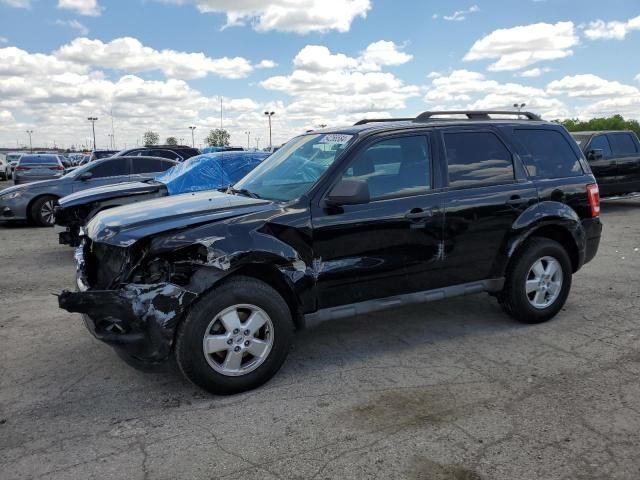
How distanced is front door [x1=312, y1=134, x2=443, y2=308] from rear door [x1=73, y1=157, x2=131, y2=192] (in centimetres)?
851

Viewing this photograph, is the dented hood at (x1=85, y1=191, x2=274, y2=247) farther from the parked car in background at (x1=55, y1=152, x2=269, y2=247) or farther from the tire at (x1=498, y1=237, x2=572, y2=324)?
the parked car in background at (x1=55, y1=152, x2=269, y2=247)

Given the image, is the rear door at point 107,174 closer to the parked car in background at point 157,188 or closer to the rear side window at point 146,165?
the rear side window at point 146,165

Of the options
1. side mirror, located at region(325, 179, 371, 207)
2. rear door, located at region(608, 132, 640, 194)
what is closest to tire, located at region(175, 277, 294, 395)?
side mirror, located at region(325, 179, 371, 207)

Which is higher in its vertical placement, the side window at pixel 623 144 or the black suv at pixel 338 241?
the side window at pixel 623 144

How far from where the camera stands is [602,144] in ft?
43.4

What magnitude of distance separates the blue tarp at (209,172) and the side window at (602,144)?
8156 millimetres

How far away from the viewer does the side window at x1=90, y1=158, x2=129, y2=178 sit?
11609 mm

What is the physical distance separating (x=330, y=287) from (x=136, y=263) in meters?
1.36

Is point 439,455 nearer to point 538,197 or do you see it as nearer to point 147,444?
point 147,444

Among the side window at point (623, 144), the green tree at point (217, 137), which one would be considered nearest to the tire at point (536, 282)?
the side window at point (623, 144)

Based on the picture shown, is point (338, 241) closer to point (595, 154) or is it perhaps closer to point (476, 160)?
point (476, 160)

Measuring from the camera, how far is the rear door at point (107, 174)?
11.4m

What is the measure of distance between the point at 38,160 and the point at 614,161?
1939 centimetres

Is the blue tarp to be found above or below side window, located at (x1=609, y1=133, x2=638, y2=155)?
below
